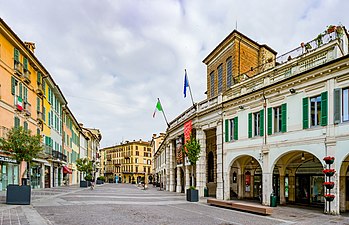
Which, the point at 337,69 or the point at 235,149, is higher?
the point at 337,69

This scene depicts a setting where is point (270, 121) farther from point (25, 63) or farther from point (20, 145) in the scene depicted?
point (25, 63)

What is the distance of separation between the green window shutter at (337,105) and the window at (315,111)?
539 millimetres

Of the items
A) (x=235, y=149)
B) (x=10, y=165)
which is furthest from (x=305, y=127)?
(x=10, y=165)

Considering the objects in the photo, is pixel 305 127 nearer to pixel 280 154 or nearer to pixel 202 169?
pixel 280 154

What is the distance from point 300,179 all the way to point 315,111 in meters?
6.84

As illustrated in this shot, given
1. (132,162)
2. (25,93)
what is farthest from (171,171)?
(132,162)

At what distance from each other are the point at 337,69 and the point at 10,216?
1517 cm

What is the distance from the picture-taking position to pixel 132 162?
374ft

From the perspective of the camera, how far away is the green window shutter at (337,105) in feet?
52.1

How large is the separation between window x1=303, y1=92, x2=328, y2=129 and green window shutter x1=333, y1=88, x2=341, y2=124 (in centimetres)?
54

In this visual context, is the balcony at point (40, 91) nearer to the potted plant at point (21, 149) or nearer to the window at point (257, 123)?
the potted plant at point (21, 149)

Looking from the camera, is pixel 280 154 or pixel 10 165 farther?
pixel 10 165

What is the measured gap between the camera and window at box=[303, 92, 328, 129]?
16656mm

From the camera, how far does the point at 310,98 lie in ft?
58.0
